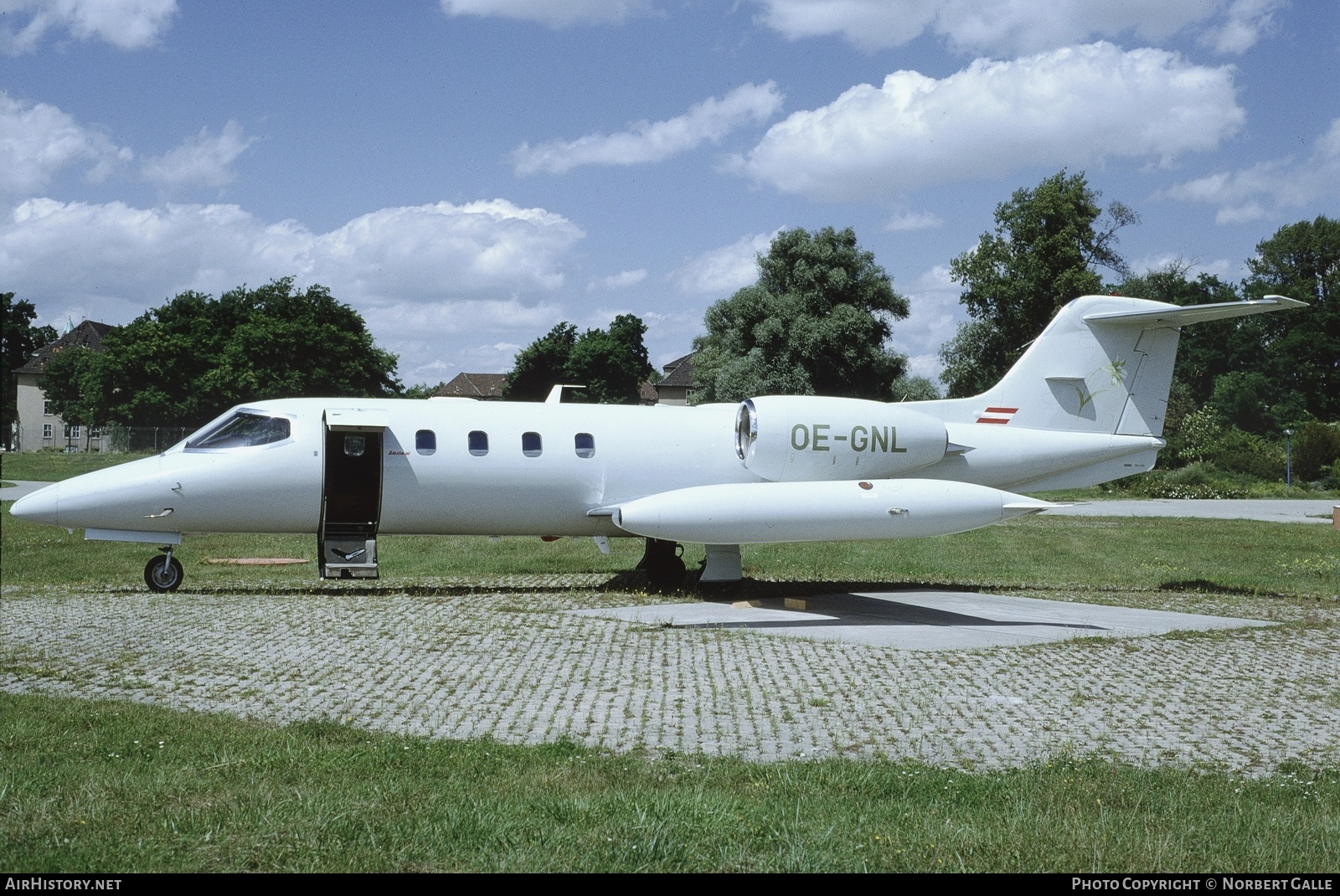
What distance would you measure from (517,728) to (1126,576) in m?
15.4

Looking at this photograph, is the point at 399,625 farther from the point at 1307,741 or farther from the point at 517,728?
the point at 1307,741

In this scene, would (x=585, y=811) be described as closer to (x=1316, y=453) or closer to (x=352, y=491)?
(x=352, y=491)

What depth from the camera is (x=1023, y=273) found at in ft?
173

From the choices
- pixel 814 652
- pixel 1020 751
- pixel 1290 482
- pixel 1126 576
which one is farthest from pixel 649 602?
pixel 1290 482

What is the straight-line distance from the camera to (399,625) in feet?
40.9

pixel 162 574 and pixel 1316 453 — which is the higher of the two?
pixel 1316 453

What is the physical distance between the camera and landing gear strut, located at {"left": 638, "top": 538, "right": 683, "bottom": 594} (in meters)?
16.9

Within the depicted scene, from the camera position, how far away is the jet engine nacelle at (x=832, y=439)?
628 inches

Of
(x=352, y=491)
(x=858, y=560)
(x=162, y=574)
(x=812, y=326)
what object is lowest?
(x=858, y=560)

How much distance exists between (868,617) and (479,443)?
18.3ft

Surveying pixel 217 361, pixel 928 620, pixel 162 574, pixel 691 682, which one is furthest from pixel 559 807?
pixel 217 361

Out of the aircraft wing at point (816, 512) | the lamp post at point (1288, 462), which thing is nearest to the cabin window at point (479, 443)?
the aircraft wing at point (816, 512)

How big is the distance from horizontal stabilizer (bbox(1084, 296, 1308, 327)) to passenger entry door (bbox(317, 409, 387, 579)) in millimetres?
10829

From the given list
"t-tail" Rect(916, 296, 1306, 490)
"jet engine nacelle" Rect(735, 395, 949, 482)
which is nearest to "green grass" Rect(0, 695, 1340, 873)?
"jet engine nacelle" Rect(735, 395, 949, 482)
